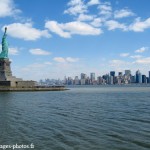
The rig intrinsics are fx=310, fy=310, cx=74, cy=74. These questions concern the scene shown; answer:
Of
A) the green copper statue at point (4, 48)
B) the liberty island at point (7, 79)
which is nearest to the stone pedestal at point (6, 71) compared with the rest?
the liberty island at point (7, 79)

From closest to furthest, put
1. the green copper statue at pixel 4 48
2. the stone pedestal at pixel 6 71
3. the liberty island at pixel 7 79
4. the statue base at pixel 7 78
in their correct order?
the liberty island at pixel 7 79 < the statue base at pixel 7 78 < the stone pedestal at pixel 6 71 < the green copper statue at pixel 4 48

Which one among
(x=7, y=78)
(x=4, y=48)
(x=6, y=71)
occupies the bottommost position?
(x=7, y=78)

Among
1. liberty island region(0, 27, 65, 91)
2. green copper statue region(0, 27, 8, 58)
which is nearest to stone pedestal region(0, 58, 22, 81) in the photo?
liberty island region(0, 27, 65, 91)

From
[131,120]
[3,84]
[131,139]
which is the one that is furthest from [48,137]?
[3,84]

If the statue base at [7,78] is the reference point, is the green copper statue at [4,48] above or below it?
above

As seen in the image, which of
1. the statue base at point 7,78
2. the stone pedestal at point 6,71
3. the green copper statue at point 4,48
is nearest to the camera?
the statue base at point 7,78

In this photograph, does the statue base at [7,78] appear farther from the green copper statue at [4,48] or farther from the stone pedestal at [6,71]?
the green copper statue at [4,48]

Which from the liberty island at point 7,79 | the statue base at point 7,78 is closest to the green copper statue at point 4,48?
the liberty island at point 7,79

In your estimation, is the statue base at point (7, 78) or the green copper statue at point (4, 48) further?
the green copper statue at point (4, 48)

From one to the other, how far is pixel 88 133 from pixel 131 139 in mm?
3524

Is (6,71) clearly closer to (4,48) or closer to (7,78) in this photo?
(7,78)

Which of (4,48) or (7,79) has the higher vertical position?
(4,48)

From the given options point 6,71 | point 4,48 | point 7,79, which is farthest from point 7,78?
point 4,48

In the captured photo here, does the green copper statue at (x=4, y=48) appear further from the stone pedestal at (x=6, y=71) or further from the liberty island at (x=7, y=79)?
the stone pedestal at (x=6, y=71)
